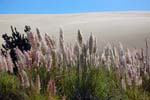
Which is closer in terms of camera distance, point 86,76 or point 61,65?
point 86,76

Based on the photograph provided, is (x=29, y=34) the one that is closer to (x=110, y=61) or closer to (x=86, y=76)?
(x=86, y=76)

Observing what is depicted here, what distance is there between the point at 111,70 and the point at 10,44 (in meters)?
3.35

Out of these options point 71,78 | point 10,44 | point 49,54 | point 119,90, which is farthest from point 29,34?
point 10,44

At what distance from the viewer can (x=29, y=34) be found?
6672mm

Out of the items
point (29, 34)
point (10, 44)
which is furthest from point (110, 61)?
point (10, 44)

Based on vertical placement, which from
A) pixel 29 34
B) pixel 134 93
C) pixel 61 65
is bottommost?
pixel 134 93

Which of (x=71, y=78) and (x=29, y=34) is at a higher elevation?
(x=29, y=34)

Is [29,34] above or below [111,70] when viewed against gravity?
above

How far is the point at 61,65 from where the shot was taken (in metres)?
7.09

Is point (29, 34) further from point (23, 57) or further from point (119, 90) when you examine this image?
point (119, 90)

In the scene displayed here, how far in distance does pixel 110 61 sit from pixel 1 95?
2.05 metres

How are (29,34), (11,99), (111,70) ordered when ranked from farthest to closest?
(111,70) < (29,34) < (11,99)

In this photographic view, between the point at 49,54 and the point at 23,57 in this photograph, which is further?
the point at 49,54

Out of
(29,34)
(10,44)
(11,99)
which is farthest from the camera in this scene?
(10,44)
